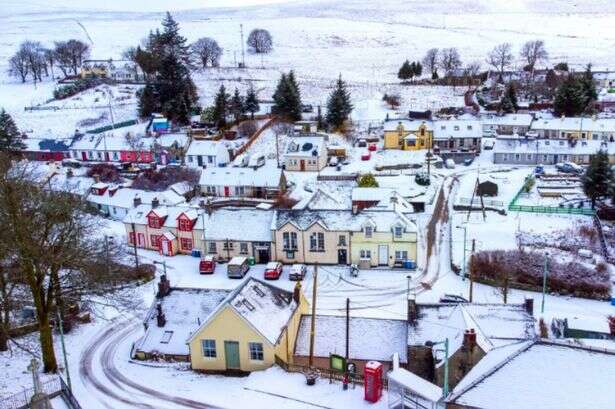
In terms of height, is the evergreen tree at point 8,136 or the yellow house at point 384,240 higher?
the evergreen tree at point 8,136

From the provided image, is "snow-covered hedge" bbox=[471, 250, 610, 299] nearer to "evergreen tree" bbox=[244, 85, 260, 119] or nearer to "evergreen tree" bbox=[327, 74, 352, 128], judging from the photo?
"evergreen tree" bbox=[327, 74, 352, 128]

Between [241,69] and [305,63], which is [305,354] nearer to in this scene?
[241,69]

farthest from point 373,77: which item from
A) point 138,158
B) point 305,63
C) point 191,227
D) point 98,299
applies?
point 98,299

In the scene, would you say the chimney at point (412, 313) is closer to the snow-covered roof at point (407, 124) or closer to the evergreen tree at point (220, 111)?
the snow-covered roof at point (407, 124)

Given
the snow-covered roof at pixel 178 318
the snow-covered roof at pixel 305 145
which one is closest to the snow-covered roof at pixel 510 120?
the snow-covered roof at pixel 305 145

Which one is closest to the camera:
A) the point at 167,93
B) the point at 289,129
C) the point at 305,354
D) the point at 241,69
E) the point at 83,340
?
the point at 305,354

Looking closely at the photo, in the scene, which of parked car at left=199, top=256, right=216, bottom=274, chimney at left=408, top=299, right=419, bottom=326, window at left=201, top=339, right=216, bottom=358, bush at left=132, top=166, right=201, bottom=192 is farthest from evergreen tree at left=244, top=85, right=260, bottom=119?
window at left=201, top=339, right=216, bottom=358
